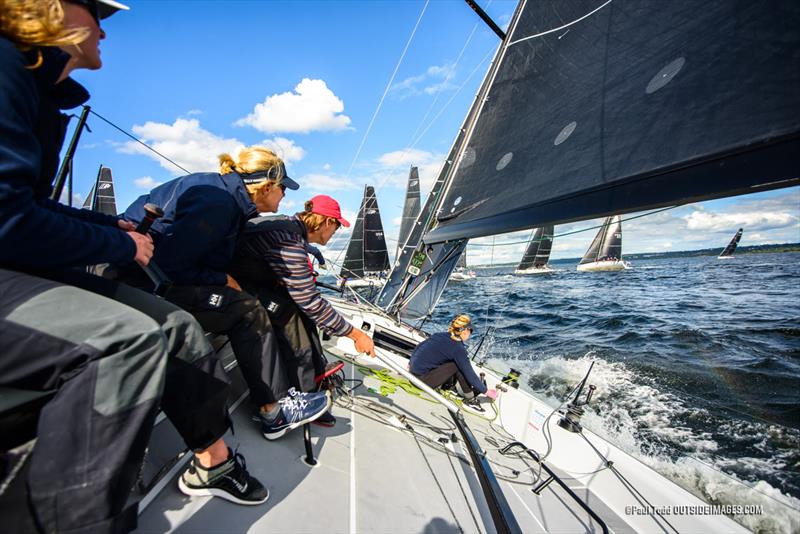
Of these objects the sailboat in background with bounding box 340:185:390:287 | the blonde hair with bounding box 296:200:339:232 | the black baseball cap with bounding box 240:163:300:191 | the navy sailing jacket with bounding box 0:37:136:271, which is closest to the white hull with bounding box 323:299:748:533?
the blonde hair with bounding box 296:200:339:232

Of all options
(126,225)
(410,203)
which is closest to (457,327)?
(126,225)

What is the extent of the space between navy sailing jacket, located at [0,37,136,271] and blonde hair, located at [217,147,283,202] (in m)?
0.76

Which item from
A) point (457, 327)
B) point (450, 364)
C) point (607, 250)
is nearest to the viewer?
point (450, 364)

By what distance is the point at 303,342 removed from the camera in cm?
213

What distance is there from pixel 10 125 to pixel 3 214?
184mm

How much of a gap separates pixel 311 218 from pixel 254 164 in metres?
0.48

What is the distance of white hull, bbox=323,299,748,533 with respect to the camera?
192 centimetres

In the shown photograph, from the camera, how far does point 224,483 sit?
51.3 inches

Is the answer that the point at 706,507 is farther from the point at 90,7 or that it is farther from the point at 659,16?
the point at 90,7

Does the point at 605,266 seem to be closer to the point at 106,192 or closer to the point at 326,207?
the point at 326,207

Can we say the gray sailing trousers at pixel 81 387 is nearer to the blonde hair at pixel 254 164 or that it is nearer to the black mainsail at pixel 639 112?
the blonde hair at pixel 254 164

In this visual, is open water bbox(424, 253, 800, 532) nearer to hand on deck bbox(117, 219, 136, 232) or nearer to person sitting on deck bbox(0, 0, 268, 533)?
person sitting on deck bbox(0, 0, 268, 533)

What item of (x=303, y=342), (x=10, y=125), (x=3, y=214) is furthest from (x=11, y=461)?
(x=303, y=342)

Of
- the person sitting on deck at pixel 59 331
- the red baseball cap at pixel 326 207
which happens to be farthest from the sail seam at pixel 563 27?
the person sitting on deck at pixel 59 331
